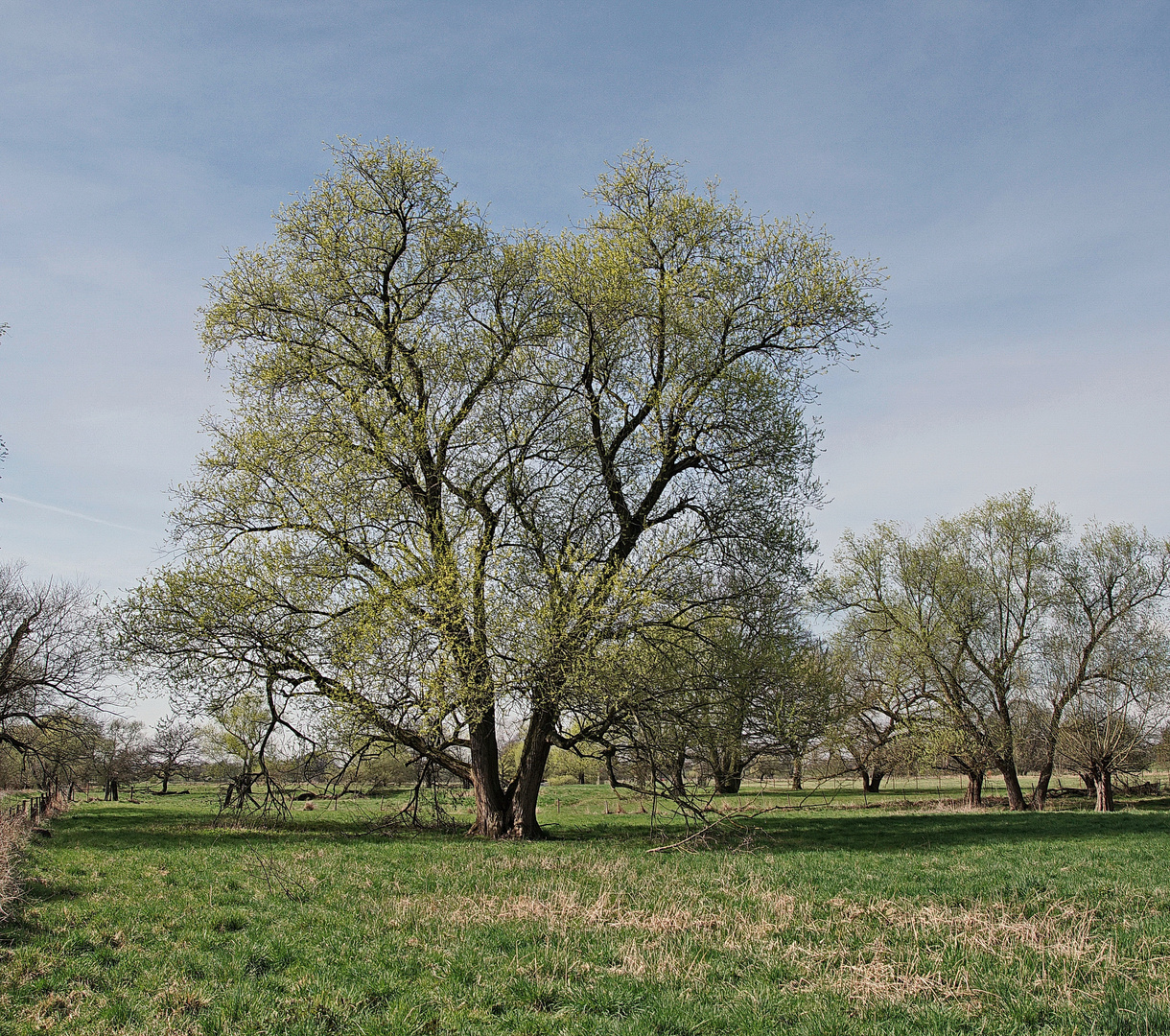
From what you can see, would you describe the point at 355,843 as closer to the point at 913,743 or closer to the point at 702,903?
the point at 702,903

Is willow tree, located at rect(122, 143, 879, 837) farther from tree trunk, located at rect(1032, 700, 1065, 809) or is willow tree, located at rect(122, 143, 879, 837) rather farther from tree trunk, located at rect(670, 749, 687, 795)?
tree trunk, located at rect(1032, 700, 1065, 809)

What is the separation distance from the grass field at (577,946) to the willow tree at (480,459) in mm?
4351

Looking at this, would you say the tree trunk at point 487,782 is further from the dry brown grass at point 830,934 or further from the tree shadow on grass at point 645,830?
the dry brown grass at point 830,934

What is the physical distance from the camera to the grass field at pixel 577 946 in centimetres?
591

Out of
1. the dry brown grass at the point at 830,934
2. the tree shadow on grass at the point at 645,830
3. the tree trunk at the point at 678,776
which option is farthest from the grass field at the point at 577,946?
the tree shadow on grass at the point at 645,830

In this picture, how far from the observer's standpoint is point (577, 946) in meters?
7.71

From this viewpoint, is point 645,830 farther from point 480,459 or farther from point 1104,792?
point 1104,792

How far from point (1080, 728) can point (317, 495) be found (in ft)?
108

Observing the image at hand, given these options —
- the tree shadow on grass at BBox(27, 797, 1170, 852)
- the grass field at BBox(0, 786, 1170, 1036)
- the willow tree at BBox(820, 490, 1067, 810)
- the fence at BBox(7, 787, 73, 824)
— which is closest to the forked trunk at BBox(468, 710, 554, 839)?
the tree shadow on grass at BBox(27, 797, 1170, 852)

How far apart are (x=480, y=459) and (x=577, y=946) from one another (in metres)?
13.9

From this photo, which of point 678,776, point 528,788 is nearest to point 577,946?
point 678,776

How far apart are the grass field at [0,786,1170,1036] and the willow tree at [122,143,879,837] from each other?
14.3 ft

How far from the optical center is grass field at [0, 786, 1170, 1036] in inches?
233

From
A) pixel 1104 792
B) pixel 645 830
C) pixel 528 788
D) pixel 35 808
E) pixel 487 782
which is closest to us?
pixel 528 788
